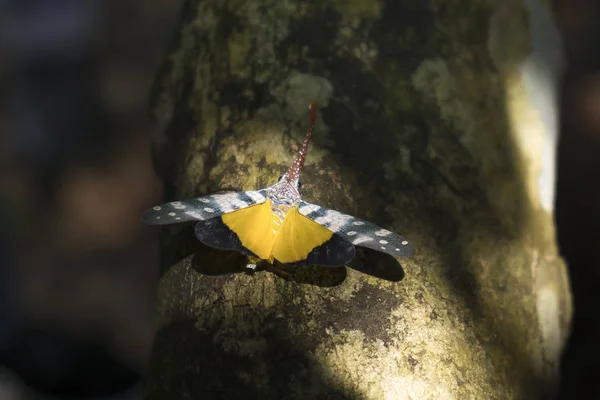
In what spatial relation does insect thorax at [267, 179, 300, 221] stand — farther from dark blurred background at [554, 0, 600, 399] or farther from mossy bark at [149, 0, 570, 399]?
dark blurred background at [554, 0, 600, 399]

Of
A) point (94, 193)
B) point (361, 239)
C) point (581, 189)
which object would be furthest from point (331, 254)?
point (94, 193)

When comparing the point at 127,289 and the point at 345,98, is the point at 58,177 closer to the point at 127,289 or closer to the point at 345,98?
the point at 127,289

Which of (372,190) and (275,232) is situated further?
(372,190)

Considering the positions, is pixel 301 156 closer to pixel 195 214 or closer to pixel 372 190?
pixel 372 190

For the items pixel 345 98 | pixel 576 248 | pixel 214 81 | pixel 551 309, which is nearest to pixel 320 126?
pixel 345 98

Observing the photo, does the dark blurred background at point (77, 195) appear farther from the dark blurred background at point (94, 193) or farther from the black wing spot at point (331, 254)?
the black wing spot at point (331, 254)
